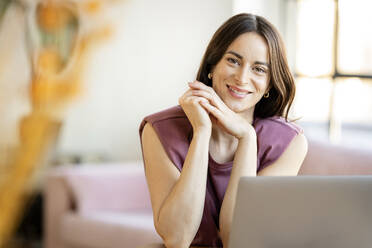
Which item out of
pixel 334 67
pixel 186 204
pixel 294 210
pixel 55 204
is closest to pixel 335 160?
pixel 186 204

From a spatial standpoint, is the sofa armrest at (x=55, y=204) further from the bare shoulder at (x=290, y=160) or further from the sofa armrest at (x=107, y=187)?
the bare shoulder at (x=290, y=160)

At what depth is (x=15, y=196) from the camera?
4.03 m

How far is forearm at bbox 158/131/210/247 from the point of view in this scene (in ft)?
5.49

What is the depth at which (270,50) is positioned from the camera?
1.79 meters

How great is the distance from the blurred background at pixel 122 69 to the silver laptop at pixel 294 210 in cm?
214

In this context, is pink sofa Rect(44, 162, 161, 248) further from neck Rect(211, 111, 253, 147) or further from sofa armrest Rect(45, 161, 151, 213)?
neck Rect(211, 111, 253, 147)

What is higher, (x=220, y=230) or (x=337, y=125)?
(x=220, y=230)

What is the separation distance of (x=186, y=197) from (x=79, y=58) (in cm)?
236

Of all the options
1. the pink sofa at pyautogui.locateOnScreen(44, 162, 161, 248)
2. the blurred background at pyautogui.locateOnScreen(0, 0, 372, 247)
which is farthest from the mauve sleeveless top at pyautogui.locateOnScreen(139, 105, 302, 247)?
the blurred background at pyautogui.locateOnScreen(0, 0, 372, 247)

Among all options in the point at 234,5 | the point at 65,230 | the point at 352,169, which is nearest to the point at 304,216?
the point at 352,169

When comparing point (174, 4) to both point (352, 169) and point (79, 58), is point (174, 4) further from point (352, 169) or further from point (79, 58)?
point (352, 169)

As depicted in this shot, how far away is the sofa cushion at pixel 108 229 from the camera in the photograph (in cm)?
298

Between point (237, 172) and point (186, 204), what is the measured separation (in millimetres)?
157

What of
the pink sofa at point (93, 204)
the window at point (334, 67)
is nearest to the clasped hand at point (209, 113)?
the pink sofa at point (93, 204)
